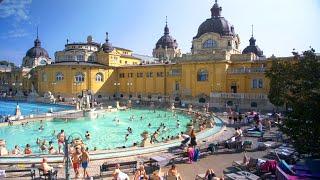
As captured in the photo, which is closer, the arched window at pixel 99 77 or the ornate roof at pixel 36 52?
the arched window at pixel 99 77

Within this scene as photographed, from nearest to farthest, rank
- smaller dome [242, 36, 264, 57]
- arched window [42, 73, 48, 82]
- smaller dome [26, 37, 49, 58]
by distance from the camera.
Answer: smaller dome [242, 36, 264, 57]
arched window [42, 73, 48, 82]
smaller dome [26, 37, 49, 58]

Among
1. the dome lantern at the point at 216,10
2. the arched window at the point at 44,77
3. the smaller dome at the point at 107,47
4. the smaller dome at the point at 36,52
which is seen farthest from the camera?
the smaller dome at the point at 36,52

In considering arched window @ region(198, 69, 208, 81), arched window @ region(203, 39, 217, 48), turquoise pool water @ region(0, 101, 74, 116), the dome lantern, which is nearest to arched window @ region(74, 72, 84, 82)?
turquoise pool water @ region(0, 101, 74, 116)

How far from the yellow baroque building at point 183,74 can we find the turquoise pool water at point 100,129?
804cm

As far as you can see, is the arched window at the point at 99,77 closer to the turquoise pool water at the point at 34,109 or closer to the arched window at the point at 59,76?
the arched window at the point at 59,76

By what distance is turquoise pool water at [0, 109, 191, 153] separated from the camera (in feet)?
76.9

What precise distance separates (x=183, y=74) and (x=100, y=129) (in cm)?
2072

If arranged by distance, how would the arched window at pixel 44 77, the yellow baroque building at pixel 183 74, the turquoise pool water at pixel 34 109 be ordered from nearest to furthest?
the turquoise pool water at pixel 34 109 → the yellow baroque building at pixel 183 74 → the arched window at pixel 44 77

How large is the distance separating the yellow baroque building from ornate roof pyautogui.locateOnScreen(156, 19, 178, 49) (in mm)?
11126

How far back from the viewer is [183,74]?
47.1m

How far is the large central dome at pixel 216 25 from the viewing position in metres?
50.4

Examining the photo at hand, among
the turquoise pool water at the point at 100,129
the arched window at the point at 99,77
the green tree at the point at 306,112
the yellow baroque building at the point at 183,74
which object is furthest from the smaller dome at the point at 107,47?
the green tree at the point at 306,112

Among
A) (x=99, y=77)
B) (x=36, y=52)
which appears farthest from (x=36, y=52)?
(x=99, y=77)

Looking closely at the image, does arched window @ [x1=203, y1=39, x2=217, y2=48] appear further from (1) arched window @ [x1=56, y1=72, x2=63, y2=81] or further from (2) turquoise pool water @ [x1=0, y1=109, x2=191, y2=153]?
(1) arched window @ [x1=56, y1=72, x2=63, y2=81]
